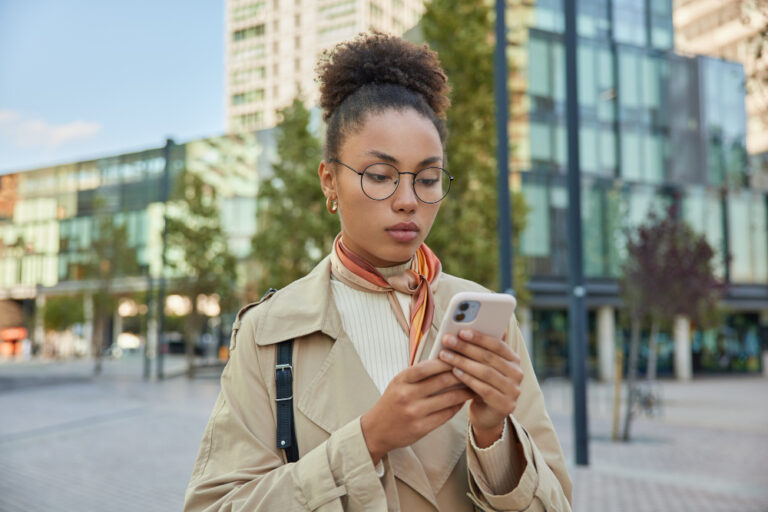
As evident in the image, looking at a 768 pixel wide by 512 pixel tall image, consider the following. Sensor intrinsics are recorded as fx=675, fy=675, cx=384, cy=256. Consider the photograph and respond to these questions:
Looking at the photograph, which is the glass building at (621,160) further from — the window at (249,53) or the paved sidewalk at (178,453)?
the window at (249,53)

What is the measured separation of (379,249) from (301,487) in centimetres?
55

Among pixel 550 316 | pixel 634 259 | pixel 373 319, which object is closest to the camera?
pixel 373 319

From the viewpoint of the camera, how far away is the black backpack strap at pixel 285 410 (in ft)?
4.86

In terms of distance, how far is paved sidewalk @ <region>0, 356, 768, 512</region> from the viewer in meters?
7.78

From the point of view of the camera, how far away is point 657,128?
31656 mm

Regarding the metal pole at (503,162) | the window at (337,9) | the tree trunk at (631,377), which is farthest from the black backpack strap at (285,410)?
the window at (337,9)

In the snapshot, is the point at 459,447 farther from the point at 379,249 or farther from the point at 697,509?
the point at 697,509

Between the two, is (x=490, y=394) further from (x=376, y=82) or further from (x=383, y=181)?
(x=376, y=82)

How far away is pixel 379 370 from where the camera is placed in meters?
1.62

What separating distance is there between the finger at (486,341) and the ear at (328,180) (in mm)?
620

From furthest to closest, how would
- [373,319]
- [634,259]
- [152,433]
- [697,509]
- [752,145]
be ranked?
1. [752,145]
2. [634,259]
3. [152,433]
4. [697,509]
5. [373,319]

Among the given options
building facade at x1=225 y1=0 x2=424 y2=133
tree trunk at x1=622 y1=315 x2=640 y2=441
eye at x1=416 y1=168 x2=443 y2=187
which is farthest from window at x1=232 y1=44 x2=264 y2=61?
eye at x1=416 y1=168 x2=443 y2=187

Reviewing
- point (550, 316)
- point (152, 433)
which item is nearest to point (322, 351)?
point (152, 433)

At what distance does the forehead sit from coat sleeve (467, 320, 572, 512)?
50cm
